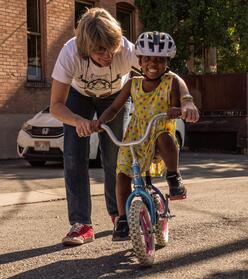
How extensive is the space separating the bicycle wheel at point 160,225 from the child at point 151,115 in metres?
0.20

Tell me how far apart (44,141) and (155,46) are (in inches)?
295

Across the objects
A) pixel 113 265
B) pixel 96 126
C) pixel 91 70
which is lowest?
pixel 113 265

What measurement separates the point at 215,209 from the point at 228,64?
16345 mm

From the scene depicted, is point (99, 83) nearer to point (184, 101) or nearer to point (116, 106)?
point (116, 106)

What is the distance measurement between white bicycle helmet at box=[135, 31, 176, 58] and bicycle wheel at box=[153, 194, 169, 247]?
1043 mm

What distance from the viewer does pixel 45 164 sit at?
12570mm

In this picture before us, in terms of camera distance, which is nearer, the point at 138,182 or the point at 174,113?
the point at 174,113

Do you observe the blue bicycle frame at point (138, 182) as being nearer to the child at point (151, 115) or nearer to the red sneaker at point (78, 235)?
the child at point (151, 115)

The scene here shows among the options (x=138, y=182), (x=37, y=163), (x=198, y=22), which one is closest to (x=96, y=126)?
(x=138, y=182)

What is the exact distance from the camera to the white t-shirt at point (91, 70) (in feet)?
15.4

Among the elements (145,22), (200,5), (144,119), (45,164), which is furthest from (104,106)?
(145,22)

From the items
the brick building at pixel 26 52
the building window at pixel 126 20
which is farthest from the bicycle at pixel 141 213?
the building window at pixel 126 20

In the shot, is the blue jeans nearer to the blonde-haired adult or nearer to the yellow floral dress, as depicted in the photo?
the blonde-haired adult

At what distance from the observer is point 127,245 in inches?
194
